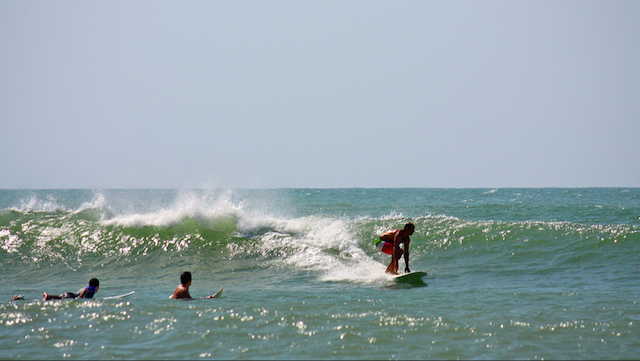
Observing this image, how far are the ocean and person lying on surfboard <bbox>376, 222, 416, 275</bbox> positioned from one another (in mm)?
484

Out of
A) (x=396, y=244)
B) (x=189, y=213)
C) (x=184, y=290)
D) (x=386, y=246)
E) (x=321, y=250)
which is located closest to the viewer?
(x=184, y=290)

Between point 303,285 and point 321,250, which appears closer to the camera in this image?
point 303,285

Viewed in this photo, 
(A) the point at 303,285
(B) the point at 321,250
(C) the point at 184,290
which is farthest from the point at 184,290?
(B) the point at 321,250

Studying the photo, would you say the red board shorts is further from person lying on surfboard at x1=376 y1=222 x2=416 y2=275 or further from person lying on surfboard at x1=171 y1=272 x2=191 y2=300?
person lying on surfboard at x1=171 y1=272 x2=191 y2=300

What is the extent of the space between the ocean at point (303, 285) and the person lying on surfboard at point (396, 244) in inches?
19.1

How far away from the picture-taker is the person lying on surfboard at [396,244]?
11.2 m

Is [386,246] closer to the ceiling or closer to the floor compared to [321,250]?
closer to the ceiling

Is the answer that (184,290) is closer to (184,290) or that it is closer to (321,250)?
(184,290)

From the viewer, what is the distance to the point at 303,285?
10.5m

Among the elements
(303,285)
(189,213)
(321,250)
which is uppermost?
(189,213)

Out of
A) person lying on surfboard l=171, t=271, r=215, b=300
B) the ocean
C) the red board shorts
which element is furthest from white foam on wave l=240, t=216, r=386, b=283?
person lying on surfboard l=171, t=271, r=215, b=300

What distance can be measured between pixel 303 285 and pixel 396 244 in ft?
8.24

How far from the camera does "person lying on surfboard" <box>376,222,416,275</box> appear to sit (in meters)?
11.2

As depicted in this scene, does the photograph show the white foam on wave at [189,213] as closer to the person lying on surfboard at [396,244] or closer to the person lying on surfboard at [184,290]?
the person lying on surfboard at [396,244]
